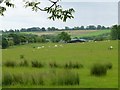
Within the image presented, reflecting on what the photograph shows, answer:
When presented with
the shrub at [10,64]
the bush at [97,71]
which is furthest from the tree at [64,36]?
the bush at [97,71]

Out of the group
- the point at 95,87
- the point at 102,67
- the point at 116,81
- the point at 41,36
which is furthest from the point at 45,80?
the point at 41,36

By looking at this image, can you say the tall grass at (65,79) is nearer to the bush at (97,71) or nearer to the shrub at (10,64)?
the bush at (97,71)

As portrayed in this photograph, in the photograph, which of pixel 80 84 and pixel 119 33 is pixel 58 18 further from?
pixel 119 33

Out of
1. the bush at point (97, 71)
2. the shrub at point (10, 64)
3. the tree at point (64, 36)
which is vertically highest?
the bush at point (97, 71)

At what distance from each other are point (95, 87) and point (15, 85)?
9.98 feet

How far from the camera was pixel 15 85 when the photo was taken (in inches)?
607

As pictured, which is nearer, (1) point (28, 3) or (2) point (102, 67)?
(1) point (28, 3)

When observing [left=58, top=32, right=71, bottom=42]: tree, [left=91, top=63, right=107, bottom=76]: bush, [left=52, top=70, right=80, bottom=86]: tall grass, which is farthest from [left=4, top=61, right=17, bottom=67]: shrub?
[left=58, top=32, right=71, bottom=42]: tree

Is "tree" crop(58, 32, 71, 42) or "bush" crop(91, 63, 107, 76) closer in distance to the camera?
"bush" crop(91, 63, 107, 76)

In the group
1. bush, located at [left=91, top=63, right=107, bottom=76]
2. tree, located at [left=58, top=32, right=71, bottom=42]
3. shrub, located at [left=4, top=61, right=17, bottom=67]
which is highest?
bush, located at [left=91, top=63, right=107, bottom=76]

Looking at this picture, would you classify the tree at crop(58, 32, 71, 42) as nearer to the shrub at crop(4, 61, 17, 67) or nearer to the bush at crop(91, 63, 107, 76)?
the shrub at crop(4, 61, 17, 67)


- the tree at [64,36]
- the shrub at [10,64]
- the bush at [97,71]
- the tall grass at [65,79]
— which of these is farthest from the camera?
the tree at [64,36]

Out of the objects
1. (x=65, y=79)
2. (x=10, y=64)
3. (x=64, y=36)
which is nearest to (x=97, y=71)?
(x=65, y=79)

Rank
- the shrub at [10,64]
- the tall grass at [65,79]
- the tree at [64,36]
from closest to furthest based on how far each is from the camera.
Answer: the tall grass at [65,79] → the shrub at [10,64] → the tree at [64,36]
